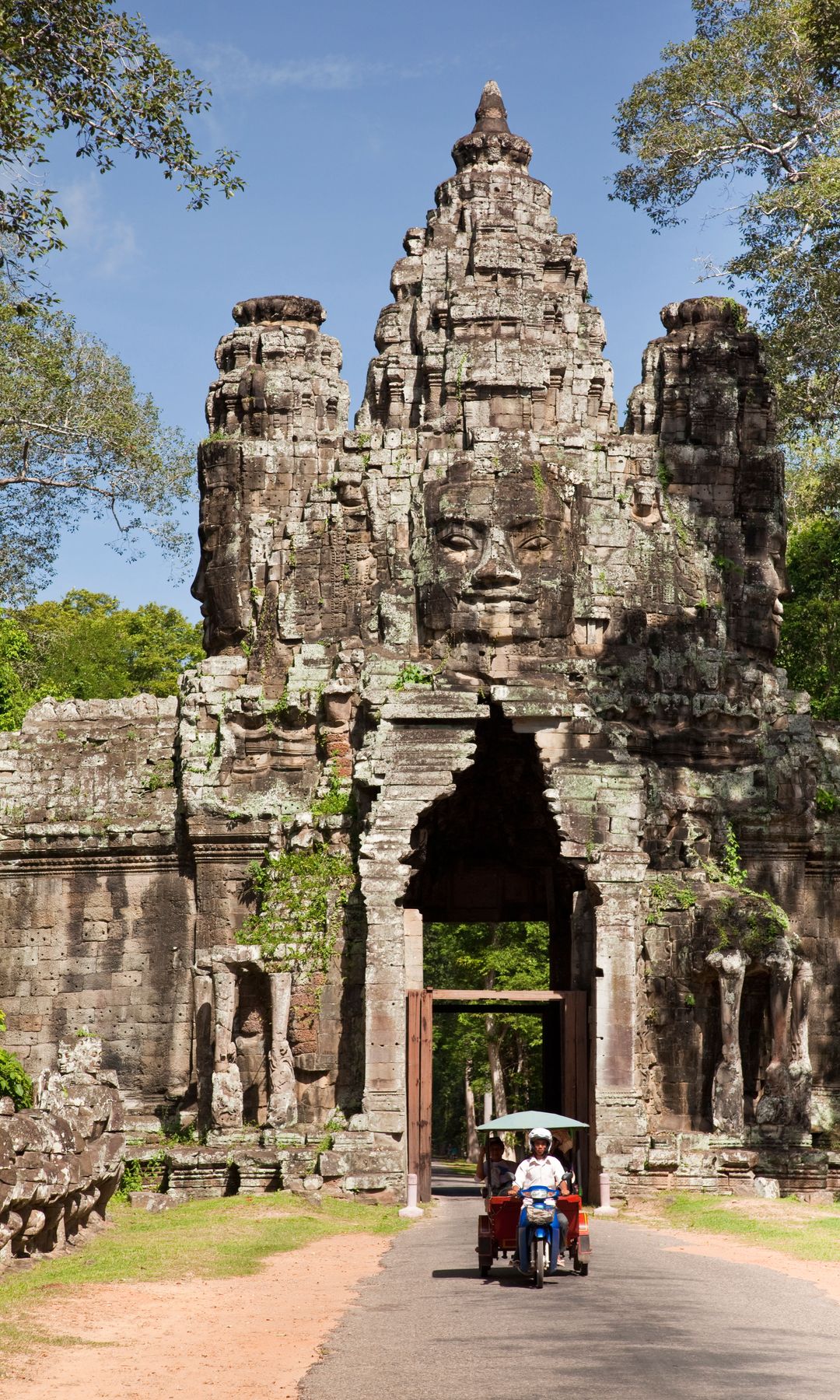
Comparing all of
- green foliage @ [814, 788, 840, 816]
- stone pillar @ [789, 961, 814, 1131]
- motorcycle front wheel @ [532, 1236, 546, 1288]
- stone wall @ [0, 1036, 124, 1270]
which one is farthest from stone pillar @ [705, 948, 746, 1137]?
motorcycle front wheel @ [532, 1236, 546, 1288]

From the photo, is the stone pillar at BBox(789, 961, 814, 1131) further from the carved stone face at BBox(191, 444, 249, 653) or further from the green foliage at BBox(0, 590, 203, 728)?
the green foliage at BBox(0, 590, 203, 728)

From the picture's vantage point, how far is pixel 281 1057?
75.9 feet

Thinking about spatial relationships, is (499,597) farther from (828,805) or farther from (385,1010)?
(385,1010)

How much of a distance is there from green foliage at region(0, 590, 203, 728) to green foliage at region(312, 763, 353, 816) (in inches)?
570

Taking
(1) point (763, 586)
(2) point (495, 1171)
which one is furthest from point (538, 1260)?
(1) point (763, 586)

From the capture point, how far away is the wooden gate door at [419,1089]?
22609 mm

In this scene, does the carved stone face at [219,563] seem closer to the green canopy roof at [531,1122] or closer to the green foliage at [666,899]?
the green foliage at [666,899]

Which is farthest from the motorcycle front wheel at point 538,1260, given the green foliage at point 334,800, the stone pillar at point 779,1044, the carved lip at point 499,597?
the carved lip at point 499,597

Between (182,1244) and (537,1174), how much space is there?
461 centimetres

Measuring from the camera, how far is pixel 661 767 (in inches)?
1009

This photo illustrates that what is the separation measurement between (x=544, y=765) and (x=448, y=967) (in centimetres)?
2302

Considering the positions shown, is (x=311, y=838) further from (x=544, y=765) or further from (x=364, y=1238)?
(x=364, y=1238)

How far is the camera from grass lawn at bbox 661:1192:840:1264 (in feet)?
56.7

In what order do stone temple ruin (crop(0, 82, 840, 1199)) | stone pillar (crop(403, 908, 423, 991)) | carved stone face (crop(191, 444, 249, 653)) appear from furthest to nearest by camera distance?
carved stone face (crop(191, 444, 249, 653)), stone temple ruin (crop(0, 82, 840, 1199)), stone pillar (crop(403, 908, 423, 991))
